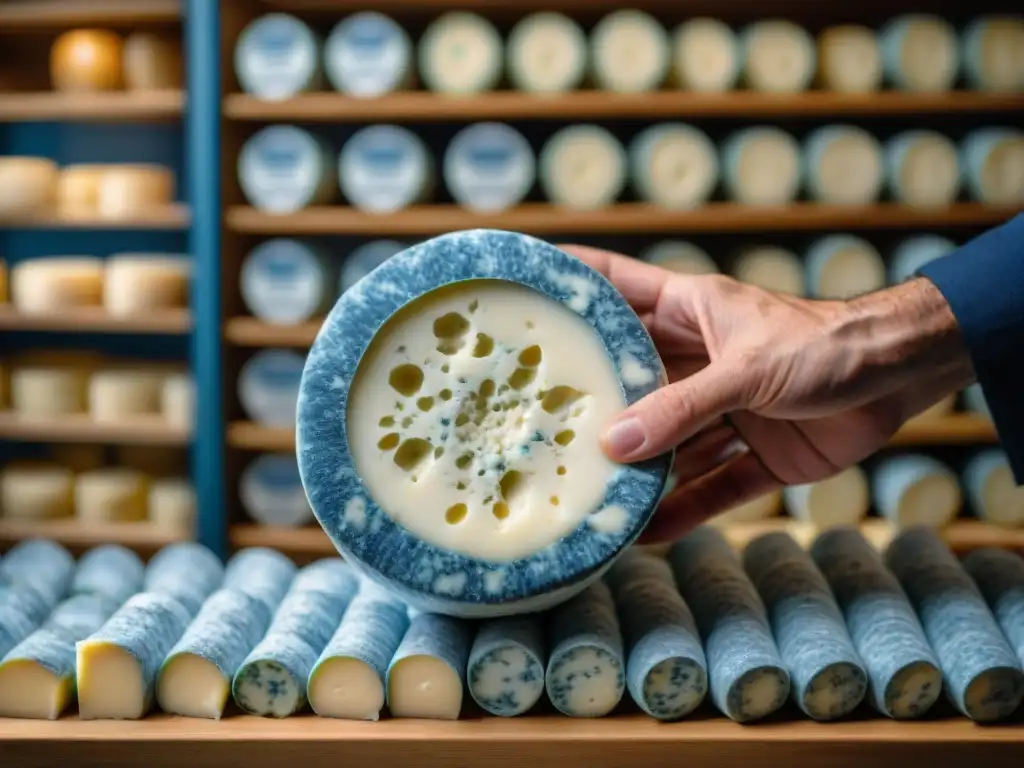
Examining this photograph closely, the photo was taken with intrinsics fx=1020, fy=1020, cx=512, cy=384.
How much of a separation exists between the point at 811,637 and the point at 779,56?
74.0 inches

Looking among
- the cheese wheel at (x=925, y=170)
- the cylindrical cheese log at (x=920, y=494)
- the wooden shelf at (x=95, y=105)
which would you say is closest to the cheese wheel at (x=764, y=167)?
the cheese wheel at (x=925, y=170)

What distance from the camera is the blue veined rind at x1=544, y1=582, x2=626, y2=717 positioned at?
96cm

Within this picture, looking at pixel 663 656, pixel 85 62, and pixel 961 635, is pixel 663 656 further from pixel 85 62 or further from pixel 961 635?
pixel 85 62

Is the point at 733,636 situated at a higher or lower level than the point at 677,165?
lower

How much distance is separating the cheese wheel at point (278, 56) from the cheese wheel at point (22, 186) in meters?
0.64

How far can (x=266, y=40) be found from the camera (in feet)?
8.30

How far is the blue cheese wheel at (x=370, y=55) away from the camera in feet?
8.20

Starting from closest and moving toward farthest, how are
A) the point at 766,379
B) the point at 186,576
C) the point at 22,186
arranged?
the point at 766,379 < the point at 186,576 < the point at 22,186

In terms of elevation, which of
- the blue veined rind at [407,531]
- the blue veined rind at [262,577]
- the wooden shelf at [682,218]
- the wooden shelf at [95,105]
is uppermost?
the wooden shelf at [95,105]

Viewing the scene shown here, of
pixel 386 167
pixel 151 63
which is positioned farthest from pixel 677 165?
pixel 151 63

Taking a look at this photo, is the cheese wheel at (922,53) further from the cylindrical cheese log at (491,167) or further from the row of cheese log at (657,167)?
the cylindrical cheese log at (491,167)

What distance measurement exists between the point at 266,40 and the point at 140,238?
82cm

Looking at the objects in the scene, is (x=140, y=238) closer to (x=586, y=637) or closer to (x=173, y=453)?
(x=173, y=453)

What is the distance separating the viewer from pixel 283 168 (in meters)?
2.55
